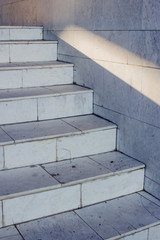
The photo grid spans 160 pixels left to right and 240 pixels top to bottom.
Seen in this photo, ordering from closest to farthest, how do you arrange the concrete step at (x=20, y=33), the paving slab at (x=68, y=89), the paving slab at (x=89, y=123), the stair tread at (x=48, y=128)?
the stair tread at (x=48, y=128)
the paving slab at (x=89, y=123)
the paving slab at (x=68, y=89)
the concrete step at (x=20, y=33)

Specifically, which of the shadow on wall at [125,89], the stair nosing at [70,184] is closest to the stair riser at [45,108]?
the shadow on wall at [125,89]

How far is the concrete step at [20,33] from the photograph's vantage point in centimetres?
375

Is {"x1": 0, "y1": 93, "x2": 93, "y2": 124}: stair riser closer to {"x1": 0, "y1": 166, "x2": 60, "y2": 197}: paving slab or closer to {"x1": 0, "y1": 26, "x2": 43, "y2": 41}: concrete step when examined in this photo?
{"x1": 0, "y1": 166, "x2": 60, "y2": 197}: paving slab

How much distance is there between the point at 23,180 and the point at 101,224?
1.92 feet

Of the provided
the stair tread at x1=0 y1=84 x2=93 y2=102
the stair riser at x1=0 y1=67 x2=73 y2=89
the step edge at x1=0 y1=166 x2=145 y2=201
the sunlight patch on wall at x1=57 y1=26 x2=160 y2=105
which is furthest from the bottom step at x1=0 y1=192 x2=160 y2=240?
the stair riser at x1=0 y1=67 x2=73 y2=89

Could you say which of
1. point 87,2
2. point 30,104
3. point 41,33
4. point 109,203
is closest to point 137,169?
point 109,203

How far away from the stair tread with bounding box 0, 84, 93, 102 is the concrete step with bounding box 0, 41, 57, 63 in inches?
19.1

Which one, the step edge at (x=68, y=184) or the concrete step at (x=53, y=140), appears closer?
the step edge at (x=68, y=184)

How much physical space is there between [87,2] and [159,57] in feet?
3.64

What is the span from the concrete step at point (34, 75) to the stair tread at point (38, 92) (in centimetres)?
8

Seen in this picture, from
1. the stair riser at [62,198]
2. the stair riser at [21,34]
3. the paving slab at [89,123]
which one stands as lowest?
the stair riser at [62,198]

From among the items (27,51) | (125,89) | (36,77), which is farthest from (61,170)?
(27,51)

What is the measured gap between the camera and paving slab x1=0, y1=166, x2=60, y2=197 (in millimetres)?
2125

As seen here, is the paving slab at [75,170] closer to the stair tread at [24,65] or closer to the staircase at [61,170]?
the staircase at [61,170]
